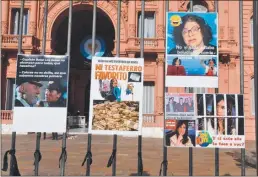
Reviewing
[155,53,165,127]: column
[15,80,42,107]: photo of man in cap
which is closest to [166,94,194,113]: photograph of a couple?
[15,80,42,107]: photo of man in cap

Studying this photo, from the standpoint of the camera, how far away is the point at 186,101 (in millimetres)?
5598

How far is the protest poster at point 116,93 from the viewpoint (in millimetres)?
5629

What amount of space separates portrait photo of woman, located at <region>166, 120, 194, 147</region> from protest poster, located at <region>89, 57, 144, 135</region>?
60cm

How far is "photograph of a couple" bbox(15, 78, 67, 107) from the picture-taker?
5668 mm

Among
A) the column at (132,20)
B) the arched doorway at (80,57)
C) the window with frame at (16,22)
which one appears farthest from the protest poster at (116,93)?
the arched doorway at (80,57)

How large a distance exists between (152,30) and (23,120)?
19422mm

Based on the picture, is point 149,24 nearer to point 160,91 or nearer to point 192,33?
point 160,91

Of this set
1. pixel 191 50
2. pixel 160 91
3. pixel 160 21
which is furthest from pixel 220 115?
pixel 160 21

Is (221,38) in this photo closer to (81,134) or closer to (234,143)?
(81,134)

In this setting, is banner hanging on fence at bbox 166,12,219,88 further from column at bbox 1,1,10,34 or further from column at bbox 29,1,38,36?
column at bbox 1,1,10,34

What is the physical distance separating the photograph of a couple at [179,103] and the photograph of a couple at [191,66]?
391 mm

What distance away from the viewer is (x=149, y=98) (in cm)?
2331

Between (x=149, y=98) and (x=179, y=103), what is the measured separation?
17734 millimetres

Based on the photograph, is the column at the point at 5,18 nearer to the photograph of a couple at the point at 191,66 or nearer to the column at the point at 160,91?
the column at the point at 160,91
